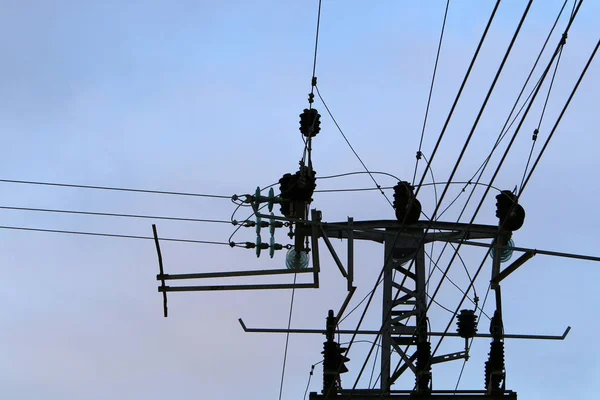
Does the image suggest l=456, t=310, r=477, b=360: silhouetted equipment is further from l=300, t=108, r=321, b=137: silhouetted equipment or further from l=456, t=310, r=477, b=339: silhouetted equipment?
l=300, t=108, r=321, b=137: silhouetted equipment

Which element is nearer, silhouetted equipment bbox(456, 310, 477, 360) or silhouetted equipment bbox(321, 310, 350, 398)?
silhouetted equipment bbox(321, 310, 350, 398)

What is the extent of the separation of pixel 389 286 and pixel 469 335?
1.35m

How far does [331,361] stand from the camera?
16891mm

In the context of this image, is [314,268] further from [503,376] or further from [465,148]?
[465,148]

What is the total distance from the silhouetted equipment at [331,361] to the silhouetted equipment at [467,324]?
1.65 m

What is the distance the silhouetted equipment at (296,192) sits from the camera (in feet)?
53.2

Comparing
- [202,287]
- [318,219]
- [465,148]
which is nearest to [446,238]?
[318,219]

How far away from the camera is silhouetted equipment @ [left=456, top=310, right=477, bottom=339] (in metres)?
17.0

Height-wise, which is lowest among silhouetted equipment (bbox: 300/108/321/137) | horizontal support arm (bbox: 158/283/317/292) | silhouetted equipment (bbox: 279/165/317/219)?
horizontal support arm (bbox: 158/283/317/292)

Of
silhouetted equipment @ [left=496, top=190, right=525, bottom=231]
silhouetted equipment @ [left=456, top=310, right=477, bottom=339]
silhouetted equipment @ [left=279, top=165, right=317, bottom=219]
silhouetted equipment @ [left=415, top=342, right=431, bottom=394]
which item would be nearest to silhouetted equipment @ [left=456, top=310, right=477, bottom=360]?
silhouetted equipment @ [left=456, top=310, right=477, bottom=339]

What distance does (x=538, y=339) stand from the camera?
672 inches

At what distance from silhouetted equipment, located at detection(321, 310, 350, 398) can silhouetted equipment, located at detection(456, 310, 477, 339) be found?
165 centimetres

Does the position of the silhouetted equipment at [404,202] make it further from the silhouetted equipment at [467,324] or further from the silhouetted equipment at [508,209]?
the silhouetted equipment at [467,324]

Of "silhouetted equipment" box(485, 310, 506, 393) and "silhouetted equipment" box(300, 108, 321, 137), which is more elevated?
"silhouetted equipment" box(300, 108, 321, 137)
